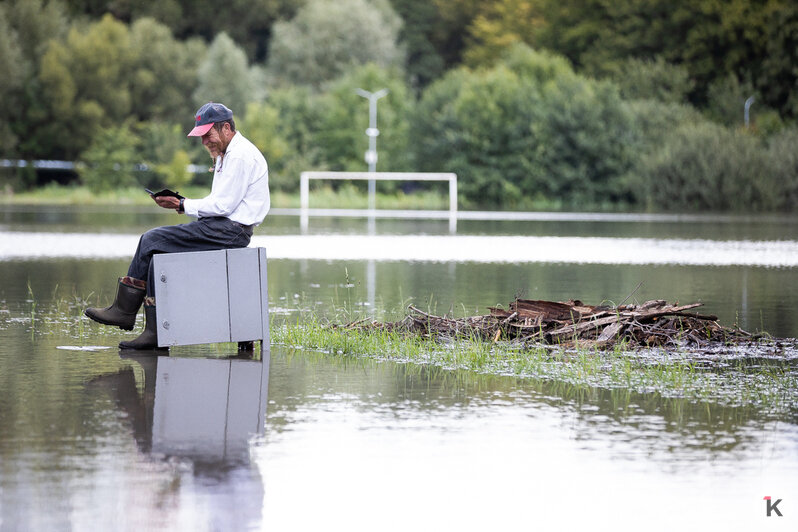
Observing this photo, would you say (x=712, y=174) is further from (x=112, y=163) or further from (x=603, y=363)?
(x=603, y=363)

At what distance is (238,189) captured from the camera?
10.3 metres

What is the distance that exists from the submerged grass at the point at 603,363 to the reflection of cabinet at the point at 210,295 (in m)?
0.82

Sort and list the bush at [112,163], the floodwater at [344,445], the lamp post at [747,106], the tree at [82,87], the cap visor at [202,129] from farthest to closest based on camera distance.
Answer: the lamp post at [747,106]
the tree at [82,87]
the bush at [112,163]
the cap visor at [202,129]
the floodwater at [344,445]

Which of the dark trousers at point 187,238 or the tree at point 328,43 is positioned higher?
the tree at point 328,43

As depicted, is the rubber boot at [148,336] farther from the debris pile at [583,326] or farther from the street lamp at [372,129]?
the street lamp at [372,129]

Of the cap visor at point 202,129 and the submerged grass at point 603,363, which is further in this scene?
the cap visor at point 202,129

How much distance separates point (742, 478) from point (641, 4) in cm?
7561

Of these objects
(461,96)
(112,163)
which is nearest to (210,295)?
(461,96)

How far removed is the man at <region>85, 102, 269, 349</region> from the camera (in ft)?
33.8

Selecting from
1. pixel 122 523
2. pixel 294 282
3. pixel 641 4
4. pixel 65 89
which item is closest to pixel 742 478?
pixel 122 523

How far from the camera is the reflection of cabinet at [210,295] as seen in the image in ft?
33.4

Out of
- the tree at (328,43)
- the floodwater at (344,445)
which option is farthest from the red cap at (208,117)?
the tree at (328,43)

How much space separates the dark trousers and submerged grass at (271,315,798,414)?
119 centimetres

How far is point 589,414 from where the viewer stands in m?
7.83
